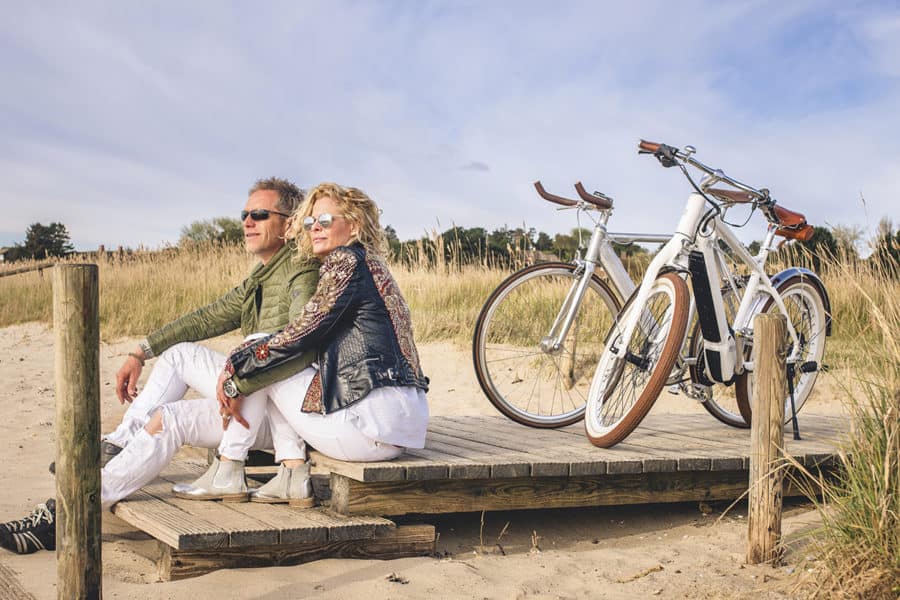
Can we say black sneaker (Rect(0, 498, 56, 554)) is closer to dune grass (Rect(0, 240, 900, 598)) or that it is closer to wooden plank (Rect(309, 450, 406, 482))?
wooden plank (Rect(309, 450, 406, 482))

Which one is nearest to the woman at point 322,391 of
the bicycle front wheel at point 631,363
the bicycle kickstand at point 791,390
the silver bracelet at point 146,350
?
the silver bracelet at point 146,350

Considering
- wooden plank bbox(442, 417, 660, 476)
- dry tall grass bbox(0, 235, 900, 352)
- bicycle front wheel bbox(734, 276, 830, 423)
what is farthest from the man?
dry tall grass bbox(0, 235, 900, 352)

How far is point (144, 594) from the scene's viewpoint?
3412mm

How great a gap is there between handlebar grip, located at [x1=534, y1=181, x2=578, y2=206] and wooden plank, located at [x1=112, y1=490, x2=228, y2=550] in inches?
120

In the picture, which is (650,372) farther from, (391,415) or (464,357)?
(464,357)

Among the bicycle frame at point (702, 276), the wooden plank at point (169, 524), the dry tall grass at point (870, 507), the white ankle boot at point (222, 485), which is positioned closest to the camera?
the dry tall grass at point (870, 507)

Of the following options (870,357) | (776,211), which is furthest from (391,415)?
(776,211)

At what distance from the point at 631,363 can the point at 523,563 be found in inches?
49.0

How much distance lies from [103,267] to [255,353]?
12687 mm

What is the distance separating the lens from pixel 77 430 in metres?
3.04

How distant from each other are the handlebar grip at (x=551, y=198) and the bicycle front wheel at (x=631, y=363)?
1153 millimetres

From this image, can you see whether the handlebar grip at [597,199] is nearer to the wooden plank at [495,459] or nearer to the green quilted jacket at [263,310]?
the wooden plank at [495,459]

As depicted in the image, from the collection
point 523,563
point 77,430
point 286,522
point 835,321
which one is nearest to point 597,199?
point 523,563

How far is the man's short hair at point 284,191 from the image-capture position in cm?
439
